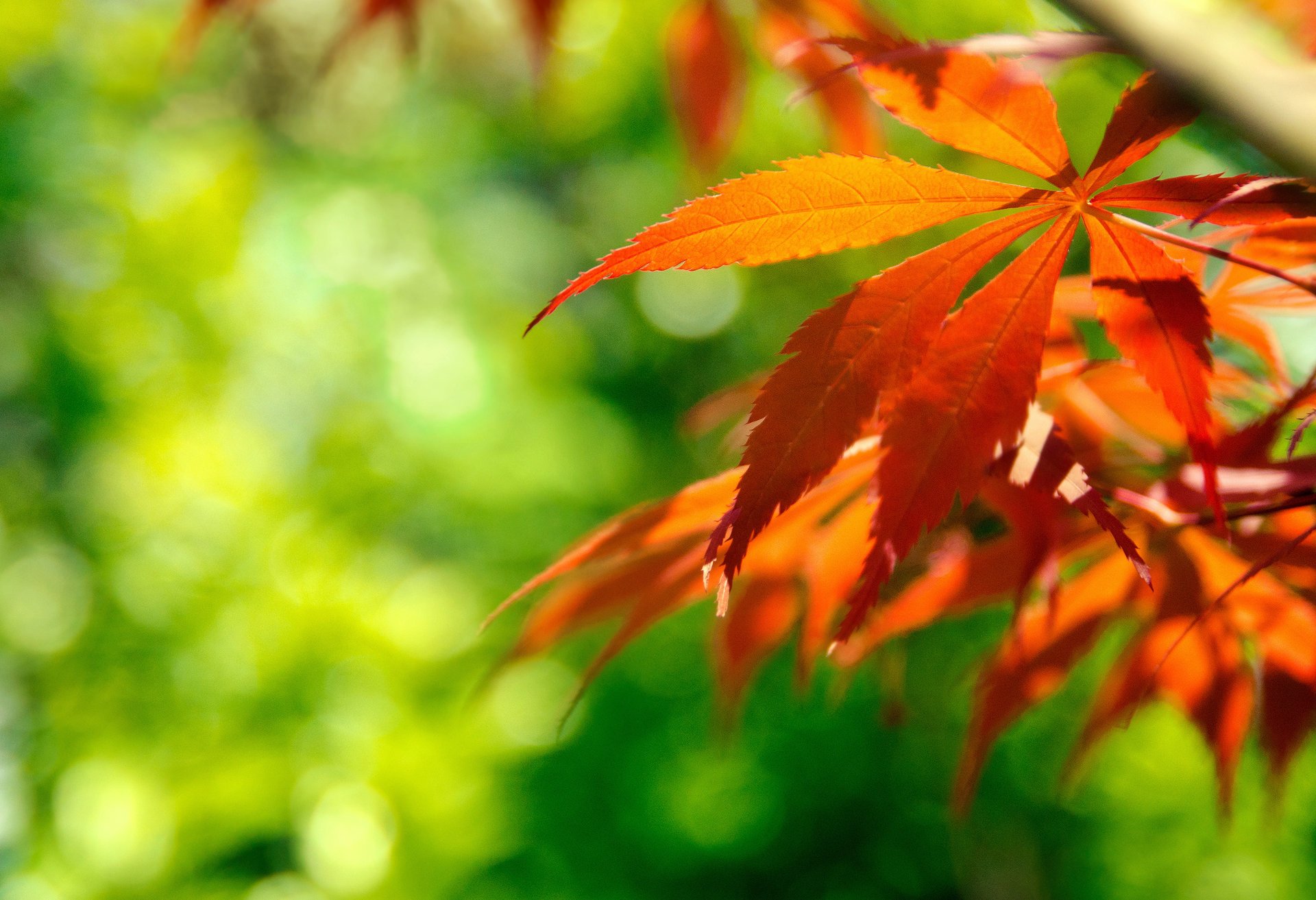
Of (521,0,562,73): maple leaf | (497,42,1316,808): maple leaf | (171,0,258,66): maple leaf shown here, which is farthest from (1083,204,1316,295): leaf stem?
(171,0,258,66): maple leaf

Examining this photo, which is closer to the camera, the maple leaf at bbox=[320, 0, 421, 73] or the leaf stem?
the leaf stem

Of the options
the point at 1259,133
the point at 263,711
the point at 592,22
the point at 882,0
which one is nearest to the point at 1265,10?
the point at 1259,133

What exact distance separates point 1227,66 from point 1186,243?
39 millimetres

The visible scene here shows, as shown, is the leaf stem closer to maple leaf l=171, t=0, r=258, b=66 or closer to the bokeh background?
the bokeh background

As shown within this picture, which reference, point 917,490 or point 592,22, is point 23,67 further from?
point 917,490

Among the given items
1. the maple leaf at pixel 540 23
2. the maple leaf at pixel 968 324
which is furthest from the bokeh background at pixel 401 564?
the maple leaf at pixel 968 324

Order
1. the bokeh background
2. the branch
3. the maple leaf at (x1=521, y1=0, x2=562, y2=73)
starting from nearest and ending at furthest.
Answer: the branch < the maple leaf at (x1=521, y1=0, x2=562, y2=73) < the bokeh background

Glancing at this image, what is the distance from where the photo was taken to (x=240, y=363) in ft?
4.72

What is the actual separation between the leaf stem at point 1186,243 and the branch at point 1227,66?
0.02 metres

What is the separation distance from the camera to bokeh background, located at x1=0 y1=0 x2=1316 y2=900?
3.56 ft

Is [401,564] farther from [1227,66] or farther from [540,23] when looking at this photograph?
[1227,66]

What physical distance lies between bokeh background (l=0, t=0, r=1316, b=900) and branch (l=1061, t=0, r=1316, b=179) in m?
0.46

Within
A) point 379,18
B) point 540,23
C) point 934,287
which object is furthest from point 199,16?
point 934,287

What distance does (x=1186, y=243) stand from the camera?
0.67 ft
